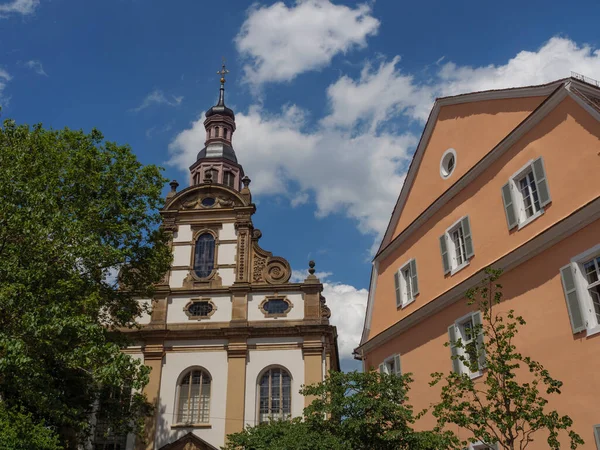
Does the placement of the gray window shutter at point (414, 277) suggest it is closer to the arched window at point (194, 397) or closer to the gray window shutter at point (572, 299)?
the gray window shutter at point (572, 299)

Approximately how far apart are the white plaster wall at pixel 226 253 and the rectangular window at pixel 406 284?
1263cm

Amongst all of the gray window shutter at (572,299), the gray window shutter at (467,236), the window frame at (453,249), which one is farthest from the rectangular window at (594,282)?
the window frame at (453,249)

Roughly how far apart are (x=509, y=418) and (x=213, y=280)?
2108 centimetres

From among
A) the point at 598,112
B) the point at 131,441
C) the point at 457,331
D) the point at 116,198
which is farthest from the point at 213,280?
the point at 598,112

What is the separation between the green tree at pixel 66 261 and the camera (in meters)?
14.8

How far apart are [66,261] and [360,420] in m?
9.17

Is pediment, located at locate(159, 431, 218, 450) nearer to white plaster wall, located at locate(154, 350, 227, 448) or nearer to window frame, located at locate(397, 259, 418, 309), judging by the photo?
white plaster wall, located at locate(154, 350, 227, 448)

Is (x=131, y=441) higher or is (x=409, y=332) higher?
(x=409, y=332)

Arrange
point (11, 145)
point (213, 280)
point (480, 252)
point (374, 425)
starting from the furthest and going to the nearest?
point (213, 280)
point (11, 145)
point (480, 252)
point (374, 425)

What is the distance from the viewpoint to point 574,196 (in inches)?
425

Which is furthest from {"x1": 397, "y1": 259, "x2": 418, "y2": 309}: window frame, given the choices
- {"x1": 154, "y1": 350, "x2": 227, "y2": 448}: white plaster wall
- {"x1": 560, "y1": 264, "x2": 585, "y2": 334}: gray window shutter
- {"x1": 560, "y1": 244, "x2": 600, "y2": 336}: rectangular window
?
{"x1": 154, "y1": 350, "x2": 227, "y2": 448}: white plaster wall

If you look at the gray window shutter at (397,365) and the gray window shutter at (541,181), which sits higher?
the gray window shutter at (541,181)

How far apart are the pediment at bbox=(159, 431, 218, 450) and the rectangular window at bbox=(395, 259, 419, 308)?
11.6 meters

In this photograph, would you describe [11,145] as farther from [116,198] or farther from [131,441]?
[131,441]
